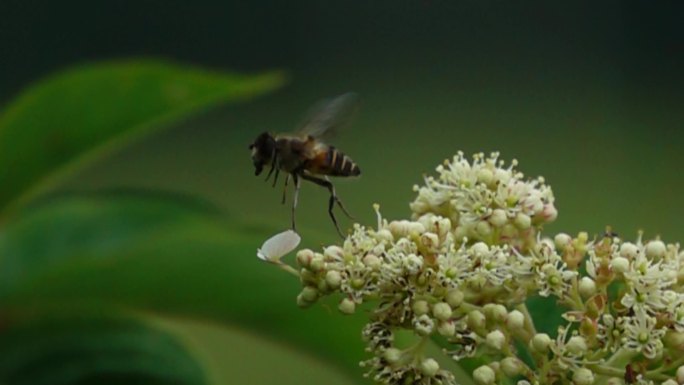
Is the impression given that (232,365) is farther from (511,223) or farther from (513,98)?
(511,223)

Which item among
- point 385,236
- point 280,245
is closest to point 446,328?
point 385,236

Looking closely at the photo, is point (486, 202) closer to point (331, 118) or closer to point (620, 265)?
point (620, 265)

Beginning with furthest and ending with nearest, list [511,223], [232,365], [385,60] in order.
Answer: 1. [385,60]
2. [232,365]
3. [511,223]

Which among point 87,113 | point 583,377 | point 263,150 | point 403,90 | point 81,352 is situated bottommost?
point 583,377

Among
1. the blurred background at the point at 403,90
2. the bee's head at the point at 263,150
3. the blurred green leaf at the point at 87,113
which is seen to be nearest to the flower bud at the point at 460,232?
the bee's head at the point at 263,150

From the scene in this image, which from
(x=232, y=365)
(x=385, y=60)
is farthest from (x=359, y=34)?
(x=232, y=365)

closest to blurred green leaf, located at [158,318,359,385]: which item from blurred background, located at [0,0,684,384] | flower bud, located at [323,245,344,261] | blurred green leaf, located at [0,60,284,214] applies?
blurred background, located at [0,0,684,384]

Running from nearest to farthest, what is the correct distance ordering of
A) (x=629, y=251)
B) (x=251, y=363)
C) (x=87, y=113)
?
(x=629, y=251) < (x=87, y=113) < (x=251, y=363)
